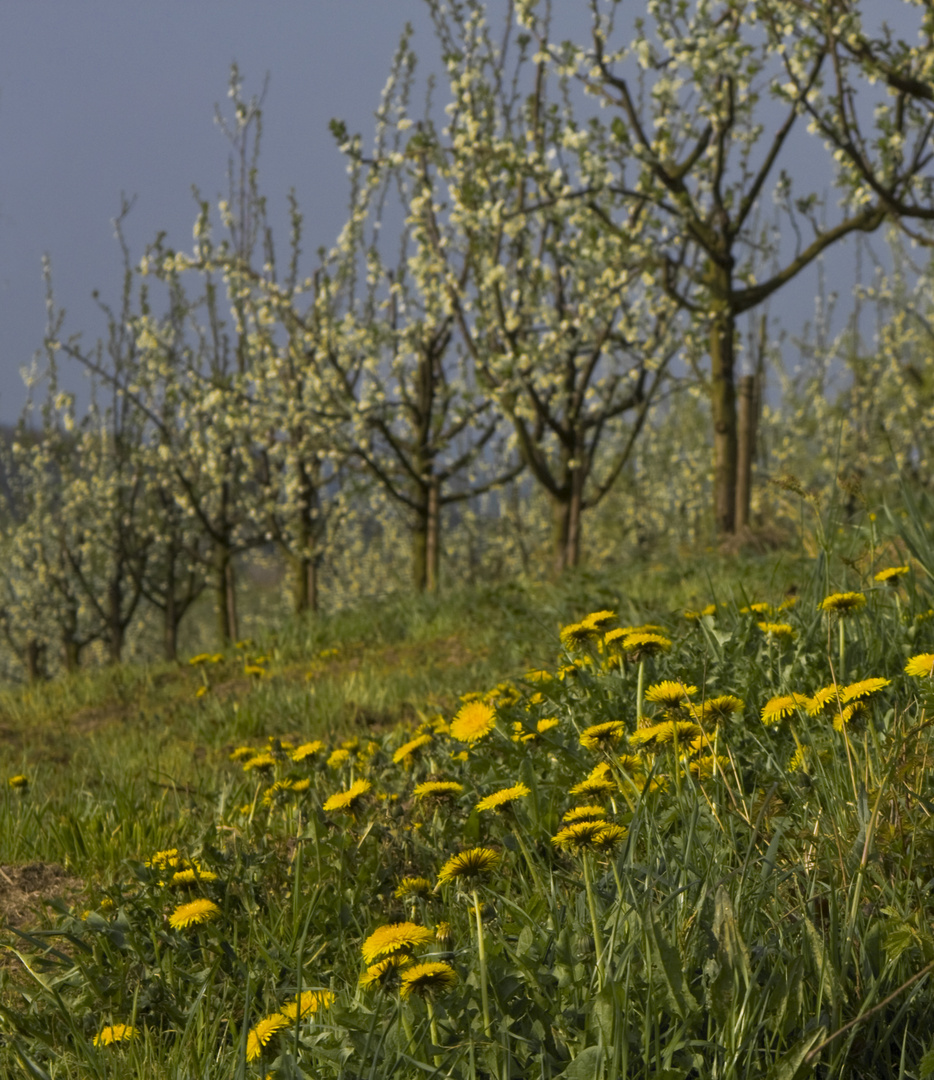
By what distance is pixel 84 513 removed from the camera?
18.8 metres

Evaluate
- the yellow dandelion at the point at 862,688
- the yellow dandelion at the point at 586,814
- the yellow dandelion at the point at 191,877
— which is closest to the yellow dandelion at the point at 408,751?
the yellow dandelion at the point at 191,877

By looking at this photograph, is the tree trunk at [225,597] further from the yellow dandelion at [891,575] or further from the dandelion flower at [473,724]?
the dandelion flower at [473,724]

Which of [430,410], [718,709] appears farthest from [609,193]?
[718,709]

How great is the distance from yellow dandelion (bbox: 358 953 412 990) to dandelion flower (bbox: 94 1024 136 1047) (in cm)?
59

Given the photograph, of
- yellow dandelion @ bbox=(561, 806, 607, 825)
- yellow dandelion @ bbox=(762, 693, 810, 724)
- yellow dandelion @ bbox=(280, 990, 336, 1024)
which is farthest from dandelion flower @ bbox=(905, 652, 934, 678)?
yellow dandelion @ bbox=(280, 990, 336, 1024)

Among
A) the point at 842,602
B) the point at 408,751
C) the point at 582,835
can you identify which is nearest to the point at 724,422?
the point at 842,602

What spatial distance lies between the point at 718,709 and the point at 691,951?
649 millimetres

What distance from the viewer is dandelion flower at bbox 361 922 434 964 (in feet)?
4.10

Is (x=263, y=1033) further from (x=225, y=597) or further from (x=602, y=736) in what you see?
(x=225, y=597)

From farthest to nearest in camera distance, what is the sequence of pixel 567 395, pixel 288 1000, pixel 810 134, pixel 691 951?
pixel 567 395
pixel 810 134
pixel 288 1000
pixel 691 951

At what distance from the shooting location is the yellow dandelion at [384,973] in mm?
1265

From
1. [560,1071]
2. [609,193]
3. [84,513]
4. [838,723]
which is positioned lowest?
[560,1071]

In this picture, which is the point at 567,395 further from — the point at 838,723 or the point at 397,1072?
the point at 397,1072

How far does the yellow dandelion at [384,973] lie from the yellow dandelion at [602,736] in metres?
0.69
